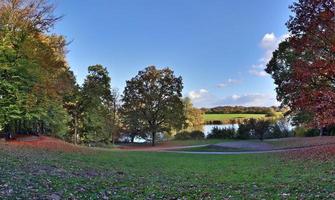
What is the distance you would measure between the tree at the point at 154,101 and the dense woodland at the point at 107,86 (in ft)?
0.45

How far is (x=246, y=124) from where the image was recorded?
4900 centimetres

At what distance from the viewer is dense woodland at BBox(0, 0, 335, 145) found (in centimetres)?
1897

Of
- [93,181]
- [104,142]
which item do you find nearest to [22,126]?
[104,142]

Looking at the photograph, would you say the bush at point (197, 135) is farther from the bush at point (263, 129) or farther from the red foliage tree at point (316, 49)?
the red foliage tree at point (316, 49)

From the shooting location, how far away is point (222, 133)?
5297 centimetres

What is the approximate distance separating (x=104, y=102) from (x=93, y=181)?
39.6m

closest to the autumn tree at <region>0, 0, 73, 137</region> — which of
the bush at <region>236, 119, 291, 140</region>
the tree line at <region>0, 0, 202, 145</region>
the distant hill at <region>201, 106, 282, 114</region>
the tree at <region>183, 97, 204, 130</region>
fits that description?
the tree line at <region>0, 0, 202, 145</region>

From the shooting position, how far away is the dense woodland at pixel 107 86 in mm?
18969

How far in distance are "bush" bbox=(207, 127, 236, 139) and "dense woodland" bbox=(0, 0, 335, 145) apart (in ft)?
21.8

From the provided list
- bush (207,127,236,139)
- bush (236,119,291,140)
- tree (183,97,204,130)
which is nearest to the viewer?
bush (236,119,291,140)

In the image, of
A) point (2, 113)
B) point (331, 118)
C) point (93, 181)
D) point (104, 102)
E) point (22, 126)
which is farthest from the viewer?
point (104, 102)

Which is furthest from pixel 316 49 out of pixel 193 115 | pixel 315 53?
pixel 193 115

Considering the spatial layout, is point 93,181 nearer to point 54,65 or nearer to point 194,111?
point 54,65

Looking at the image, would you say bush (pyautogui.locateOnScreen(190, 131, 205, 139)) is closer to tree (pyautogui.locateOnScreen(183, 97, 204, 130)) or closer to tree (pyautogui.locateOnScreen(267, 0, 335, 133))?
tree (pyautogui.locateOnScreen(183, 97, 204, 130))
